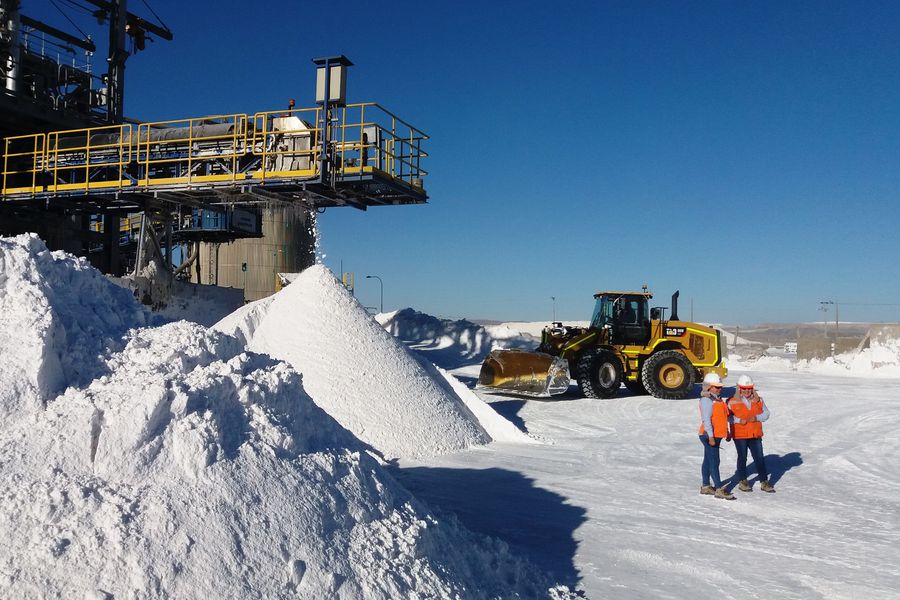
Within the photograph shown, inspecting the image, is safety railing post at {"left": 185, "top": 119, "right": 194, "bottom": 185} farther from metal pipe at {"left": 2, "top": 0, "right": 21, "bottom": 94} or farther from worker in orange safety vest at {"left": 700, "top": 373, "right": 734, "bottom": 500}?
worker in orange safety vest at {"left": 700, "top": 373, "right": 734, "bottom": 500}

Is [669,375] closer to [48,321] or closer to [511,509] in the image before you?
[511,509]

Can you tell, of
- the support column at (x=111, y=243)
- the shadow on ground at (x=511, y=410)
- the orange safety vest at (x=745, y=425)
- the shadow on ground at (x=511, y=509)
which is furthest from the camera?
the support column at (x=111, y=243)

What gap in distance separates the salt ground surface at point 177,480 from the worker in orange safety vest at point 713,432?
3.28 m

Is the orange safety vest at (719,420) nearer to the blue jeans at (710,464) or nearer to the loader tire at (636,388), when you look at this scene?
the blue jeans at (710,464)

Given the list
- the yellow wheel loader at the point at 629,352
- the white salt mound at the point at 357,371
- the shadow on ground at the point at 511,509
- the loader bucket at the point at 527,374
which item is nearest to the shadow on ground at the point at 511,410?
the loader bucket at the point at 527,374

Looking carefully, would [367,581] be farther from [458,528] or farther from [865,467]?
[865,467]

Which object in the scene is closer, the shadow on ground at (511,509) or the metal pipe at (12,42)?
the shadow on ground at (511,509)

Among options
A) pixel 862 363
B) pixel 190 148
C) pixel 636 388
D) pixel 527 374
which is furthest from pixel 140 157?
pixel 862 363

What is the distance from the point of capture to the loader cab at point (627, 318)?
15.1m

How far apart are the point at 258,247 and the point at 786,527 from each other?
85.8 ft

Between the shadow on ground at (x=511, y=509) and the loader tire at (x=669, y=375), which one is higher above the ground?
the loader tire at (x=669, y=375)

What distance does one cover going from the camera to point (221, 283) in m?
29.8

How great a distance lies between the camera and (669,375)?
14.7 m

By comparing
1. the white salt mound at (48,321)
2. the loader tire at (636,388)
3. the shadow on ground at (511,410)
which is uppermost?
the white salt mound at (48,321)
